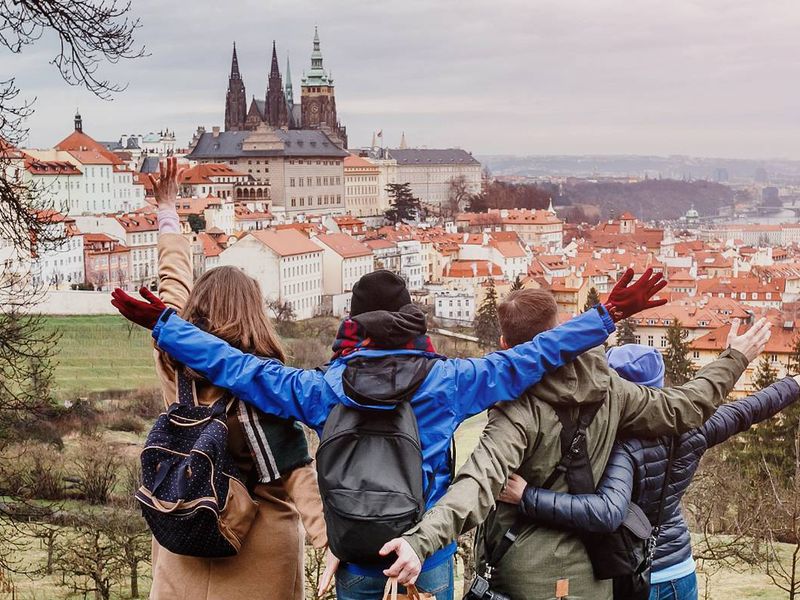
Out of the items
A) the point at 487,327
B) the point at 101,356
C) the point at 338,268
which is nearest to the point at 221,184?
the point at 338,268

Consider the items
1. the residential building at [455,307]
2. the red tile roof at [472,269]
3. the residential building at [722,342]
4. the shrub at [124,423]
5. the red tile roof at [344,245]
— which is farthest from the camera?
the red tile roof at [472,269]

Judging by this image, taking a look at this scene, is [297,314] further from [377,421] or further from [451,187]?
[451,187]

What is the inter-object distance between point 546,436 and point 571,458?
0.07 m

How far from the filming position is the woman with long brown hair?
2.16 meters

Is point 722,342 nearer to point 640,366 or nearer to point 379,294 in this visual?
point 640,366

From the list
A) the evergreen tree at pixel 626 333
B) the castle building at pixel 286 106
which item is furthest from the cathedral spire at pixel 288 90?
Answer: the evergreen tree at pixel 626 333

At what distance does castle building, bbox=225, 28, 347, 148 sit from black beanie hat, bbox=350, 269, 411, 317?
255 ft

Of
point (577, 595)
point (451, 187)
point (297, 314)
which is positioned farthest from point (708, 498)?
point (451, 187)

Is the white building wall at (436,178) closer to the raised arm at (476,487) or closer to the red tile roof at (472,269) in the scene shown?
the red tile roof at (472,269)

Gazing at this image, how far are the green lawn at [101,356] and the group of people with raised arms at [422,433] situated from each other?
23460 mm

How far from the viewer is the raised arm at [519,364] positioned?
208 cm

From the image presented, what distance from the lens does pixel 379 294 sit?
2.14 m

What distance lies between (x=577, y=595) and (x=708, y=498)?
26.4ft

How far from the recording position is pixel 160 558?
87.0 inches
